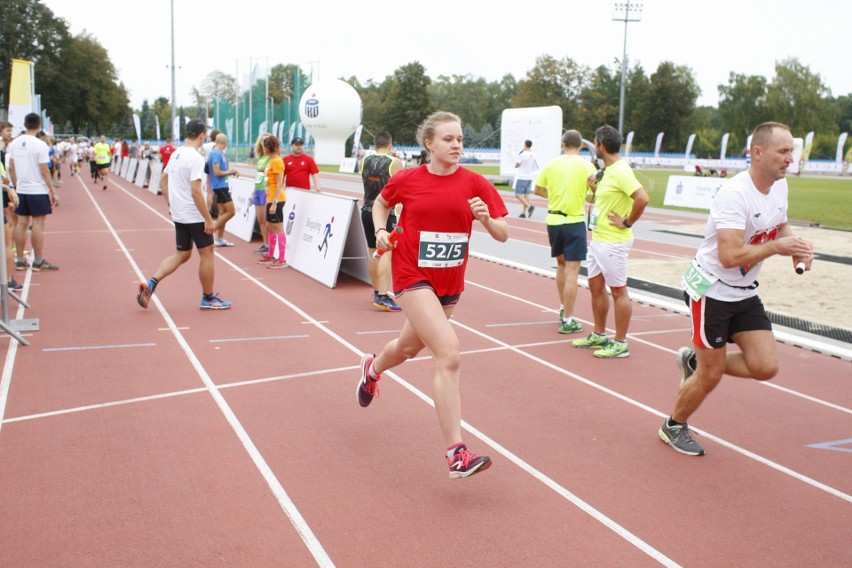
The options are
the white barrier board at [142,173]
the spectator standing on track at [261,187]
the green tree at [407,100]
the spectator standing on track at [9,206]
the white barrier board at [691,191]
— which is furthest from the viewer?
the green tree at [407,100]

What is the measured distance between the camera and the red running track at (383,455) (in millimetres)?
3684

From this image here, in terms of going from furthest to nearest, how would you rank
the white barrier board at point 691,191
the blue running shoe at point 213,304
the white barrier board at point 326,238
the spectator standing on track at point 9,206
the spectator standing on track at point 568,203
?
A: the white barrier board at point 691,191 → the white barrier board at point 326,238 → the blue running shoe at point 213,304 → the spectator standing on track at point 9,206 → the spectator standing on track at point 568,203

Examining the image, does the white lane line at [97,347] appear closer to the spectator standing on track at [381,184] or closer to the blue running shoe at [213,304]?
the blue running shoe at [213,304]

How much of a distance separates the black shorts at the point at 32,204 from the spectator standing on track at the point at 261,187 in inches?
130

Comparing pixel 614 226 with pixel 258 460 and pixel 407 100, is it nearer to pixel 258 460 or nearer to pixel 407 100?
pixel 258 460

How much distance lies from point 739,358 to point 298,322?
16.5 feet

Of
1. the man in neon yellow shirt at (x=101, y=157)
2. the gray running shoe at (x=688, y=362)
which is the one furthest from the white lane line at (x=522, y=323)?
the man in neon yellow shirt at (x=101, y=157)

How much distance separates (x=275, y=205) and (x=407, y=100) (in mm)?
85838

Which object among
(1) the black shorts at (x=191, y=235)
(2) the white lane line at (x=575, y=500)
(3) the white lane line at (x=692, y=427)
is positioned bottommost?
(2) the white lane line at (x=575, y=500)

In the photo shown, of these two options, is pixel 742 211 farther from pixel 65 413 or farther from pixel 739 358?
pixel 65 413

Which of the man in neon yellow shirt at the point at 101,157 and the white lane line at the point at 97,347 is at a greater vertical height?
the man in neon yellow shirt at the point at 101,157

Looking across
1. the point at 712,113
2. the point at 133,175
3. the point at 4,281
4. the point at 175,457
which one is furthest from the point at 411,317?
the point at 712,113

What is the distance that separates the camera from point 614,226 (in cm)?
708

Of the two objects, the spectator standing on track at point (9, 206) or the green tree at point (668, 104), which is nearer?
the spectator standing on track at point (9, 206)
